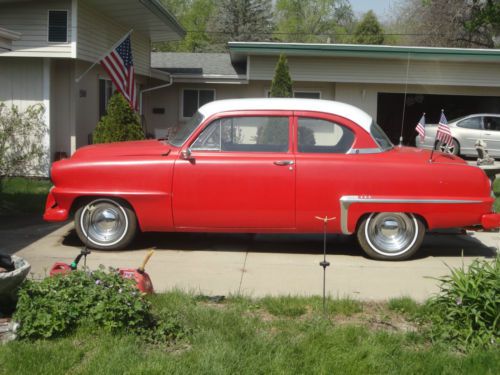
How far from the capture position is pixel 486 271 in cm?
501

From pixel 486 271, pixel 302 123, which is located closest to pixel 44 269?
pixel 302 123

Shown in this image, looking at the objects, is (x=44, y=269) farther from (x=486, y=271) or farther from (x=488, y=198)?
(x=488, y=198)

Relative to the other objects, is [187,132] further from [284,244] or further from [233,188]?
[284,244]

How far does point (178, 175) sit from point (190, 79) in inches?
617

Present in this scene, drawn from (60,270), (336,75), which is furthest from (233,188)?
(336,75)

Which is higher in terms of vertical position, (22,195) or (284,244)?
(22,195)

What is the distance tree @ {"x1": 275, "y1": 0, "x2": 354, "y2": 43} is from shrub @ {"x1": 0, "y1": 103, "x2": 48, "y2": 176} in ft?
164

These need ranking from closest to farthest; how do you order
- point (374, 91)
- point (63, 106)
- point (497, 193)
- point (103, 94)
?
point (497, 193) < point (63, 106) < point (103, 94) < point (374, 91)

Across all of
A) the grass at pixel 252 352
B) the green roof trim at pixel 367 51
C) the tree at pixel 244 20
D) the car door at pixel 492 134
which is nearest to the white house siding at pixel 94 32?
the green roof trim at pixel 367 51

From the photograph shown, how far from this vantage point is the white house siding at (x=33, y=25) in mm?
13555

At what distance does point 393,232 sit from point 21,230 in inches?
190

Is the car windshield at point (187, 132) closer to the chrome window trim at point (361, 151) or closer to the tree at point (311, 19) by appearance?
the chrome window trim at point (361, 151)

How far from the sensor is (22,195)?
11625 mm

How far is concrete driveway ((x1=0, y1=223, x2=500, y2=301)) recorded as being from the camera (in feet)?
21.3
